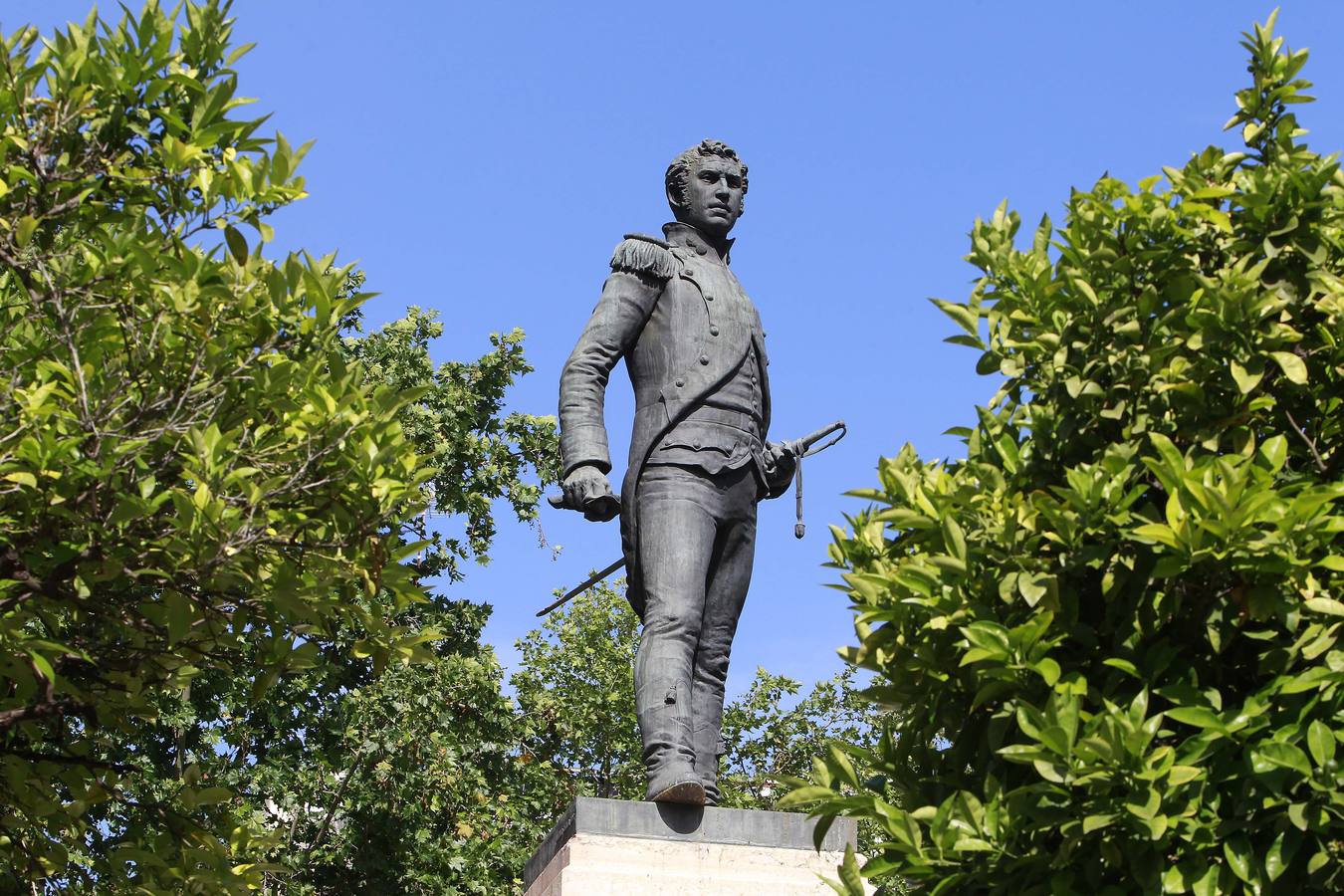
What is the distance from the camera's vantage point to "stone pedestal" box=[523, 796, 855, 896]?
786cm

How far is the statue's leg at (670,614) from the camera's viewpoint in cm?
826

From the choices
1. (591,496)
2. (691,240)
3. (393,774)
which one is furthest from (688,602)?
(393,774)

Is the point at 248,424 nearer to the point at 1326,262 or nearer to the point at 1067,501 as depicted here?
the point at 1067,501

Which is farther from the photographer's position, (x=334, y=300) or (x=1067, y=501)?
(x=334, y=300)

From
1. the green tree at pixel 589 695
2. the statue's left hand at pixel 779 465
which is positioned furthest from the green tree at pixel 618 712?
the statue's left hand at pixel 779 465

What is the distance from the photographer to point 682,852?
7.98m

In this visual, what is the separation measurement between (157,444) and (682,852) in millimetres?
3098

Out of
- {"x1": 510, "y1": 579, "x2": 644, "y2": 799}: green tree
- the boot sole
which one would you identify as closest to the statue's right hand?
the boot sole

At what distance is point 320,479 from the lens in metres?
7.55

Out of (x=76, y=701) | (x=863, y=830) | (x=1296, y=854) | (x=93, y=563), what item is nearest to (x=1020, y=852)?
(x=1296, y=854)

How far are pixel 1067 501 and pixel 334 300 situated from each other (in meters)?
3.92

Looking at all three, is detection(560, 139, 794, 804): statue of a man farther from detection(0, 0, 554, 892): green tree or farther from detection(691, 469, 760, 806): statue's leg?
detection(0, 0, 554, 892): green tree

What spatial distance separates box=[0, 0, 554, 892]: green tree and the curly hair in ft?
7.97

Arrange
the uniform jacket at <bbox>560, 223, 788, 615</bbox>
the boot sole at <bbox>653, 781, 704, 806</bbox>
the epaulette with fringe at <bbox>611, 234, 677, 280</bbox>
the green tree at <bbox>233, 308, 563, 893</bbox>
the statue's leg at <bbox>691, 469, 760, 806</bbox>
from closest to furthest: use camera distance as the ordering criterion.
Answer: the boot sole at <bbox>653, 781, 704, 806</bbox> → the statue's leg at <bbox>691, 469, 760, 806</bbox> → the uniform jacket at <bbox>560, 223, 788, 615</bbox> → the epaulette with fringe at <bbox>611, 234, 677, 280</bbox> → the green tree at <bbox>233, 308, 563, 893</bbox>
